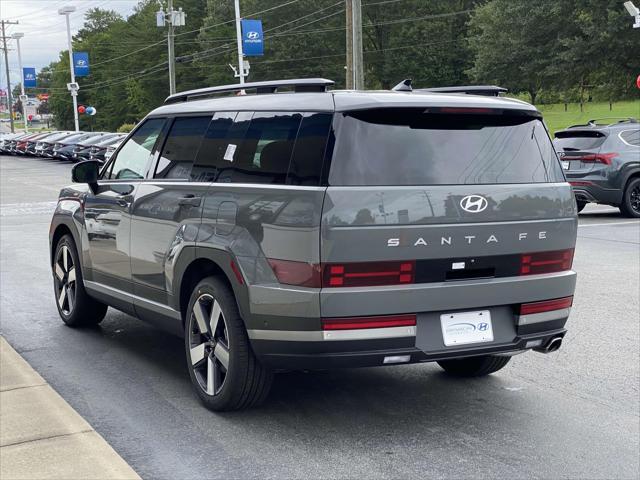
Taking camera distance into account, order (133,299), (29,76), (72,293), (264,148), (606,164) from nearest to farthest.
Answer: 1. (264,148)
2. (133,299)
3. (72,293)
4. (606,164)
5. (29,76)

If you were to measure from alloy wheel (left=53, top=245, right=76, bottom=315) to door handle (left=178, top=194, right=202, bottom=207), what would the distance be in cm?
222

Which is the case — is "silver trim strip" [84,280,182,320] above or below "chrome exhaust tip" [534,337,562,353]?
above

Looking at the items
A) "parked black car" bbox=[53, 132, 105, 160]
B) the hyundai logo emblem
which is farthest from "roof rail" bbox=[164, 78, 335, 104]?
"parked black car" bbox=[53, 132, 105, 160]

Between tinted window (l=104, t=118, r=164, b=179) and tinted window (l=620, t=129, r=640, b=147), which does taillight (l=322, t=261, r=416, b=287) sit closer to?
tinted window (l=104, t=118, r=164, b=179)

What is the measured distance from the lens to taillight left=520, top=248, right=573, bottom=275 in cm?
492

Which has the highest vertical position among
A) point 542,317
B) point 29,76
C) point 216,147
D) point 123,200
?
point 29,76

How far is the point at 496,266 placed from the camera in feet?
15.7

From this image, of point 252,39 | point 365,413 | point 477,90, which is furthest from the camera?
point 252,39

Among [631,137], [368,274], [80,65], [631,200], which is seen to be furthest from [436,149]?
[80,65]

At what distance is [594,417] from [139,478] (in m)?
2.74

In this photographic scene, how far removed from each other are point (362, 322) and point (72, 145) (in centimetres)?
4013

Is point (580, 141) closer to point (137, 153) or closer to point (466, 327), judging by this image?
point (137, 153)

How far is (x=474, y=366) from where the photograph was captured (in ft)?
19.6

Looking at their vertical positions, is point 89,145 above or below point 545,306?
below
